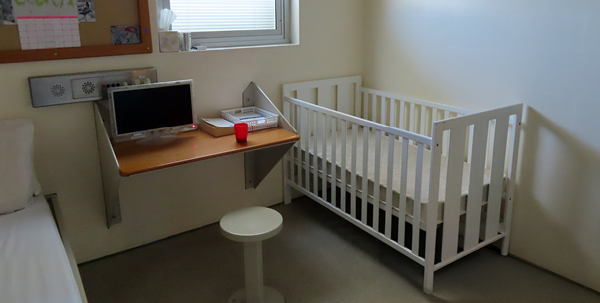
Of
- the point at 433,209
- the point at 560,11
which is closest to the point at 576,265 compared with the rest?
the point at 433,209

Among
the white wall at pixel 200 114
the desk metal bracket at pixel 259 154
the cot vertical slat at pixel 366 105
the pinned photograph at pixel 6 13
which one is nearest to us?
the pinned photograph at pixel 6 13

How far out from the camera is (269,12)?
125 inches

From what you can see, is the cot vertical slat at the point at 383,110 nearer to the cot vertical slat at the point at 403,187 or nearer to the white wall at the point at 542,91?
the white wall at the point at 542,91

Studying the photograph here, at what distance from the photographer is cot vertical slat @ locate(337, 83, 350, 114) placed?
3375mm

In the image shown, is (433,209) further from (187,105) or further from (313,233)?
(187,105)

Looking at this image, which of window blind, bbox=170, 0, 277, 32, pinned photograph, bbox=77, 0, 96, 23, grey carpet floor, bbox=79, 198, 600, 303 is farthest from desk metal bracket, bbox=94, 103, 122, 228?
window blind, bbox=170, 0, 277, 32

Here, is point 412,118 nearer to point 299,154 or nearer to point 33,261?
point 299,154

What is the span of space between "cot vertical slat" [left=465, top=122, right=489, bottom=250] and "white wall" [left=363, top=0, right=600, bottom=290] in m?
0.32

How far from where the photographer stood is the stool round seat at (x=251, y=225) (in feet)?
6.64

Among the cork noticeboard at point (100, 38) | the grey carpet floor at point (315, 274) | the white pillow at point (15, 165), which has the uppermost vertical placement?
the cork noticeboard at point (100, 38)

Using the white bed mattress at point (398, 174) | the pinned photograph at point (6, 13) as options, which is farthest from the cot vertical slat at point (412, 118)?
the pinned photograph at point (6, 13)

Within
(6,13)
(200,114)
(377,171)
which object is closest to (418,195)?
(377,171)

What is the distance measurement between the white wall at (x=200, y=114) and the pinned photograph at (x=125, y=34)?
0.29 ft

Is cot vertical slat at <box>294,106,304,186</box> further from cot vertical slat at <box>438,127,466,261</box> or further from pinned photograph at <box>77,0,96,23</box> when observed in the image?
pinned photograph at <box>77,0,96,23</box>
